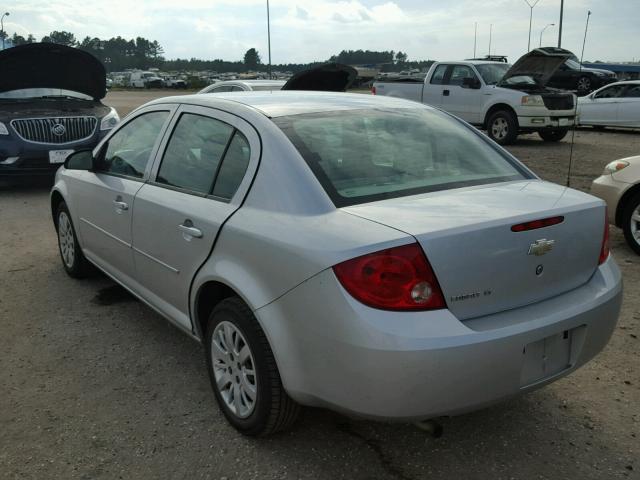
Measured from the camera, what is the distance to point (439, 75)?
49.4ft

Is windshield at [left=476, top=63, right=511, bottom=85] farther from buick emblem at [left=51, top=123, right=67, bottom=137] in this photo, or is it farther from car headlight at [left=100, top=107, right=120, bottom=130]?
buick emblem at [left=51, top=123, right=67, bottom=137]

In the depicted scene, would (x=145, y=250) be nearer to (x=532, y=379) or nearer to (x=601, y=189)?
(x=532, y=379)

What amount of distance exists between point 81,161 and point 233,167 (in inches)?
73.3

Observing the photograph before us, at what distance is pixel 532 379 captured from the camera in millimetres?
2562

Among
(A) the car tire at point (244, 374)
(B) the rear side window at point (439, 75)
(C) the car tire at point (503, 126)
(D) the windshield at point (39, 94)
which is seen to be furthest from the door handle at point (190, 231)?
(B) the rear side window at point (439, 75)

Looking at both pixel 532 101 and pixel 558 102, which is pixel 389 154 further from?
pixel 558 102

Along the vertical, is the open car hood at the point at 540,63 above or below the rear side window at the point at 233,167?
above

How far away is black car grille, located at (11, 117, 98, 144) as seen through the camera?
889 centimetres

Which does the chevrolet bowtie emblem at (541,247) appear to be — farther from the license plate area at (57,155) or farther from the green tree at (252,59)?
the green tree at (252,59)

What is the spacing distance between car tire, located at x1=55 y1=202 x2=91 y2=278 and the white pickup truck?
1086cm

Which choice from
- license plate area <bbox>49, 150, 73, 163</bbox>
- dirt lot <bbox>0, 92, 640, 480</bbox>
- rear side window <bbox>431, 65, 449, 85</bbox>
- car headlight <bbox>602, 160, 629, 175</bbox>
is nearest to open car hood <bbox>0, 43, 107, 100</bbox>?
license plate area <bbox>49, 150, 73, 163</bbox>

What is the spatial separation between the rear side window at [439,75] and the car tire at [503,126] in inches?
60.8

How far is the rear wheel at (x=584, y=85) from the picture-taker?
25.5 m

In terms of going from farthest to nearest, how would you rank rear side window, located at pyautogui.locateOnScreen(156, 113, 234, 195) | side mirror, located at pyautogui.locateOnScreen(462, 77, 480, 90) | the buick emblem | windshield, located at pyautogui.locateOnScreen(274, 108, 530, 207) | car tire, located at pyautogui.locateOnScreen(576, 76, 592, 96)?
car tire, located at pyautogui.locateOnScreen(576, 76, 592, 96) → side mirror, located at pyautogui.locateOnScreen(462, 77, 480, 90) → the buick emblem → rear side window, located at pyautogui.locateOnScreen(156, 113, 234, 195) → windshield, located at pyautogui.locateOnScreen(274, 108, 530, 207)
